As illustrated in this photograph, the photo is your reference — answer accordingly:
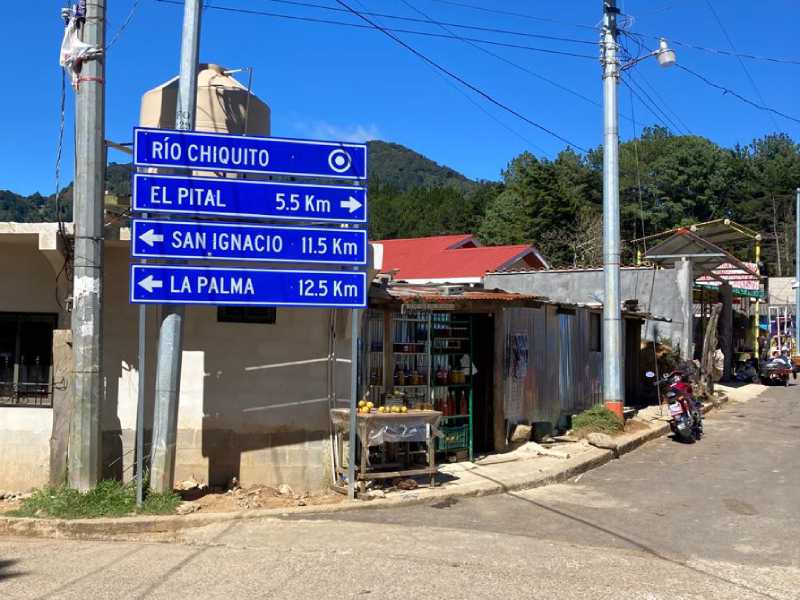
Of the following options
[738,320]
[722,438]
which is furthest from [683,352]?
[738,320]

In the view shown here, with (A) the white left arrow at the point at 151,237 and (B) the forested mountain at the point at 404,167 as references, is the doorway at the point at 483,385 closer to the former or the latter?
(A) the white left arrow at the point at 151,237

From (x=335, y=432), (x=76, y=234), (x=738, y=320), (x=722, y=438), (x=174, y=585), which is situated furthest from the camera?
(x=738, y=320)

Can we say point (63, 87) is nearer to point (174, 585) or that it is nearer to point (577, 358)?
point (174, 585)

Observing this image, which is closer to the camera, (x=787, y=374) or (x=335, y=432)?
(x=335, y=432)

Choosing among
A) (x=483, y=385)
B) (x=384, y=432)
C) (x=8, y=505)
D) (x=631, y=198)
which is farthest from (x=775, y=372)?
(x=631, y=198)

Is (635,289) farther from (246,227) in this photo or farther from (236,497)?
(236,497)

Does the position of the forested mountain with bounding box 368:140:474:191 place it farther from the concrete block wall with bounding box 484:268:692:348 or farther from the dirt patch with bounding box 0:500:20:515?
the dirt patch with bounding box 0:500:20:515

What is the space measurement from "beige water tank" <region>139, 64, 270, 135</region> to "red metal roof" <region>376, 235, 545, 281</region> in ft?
66.9

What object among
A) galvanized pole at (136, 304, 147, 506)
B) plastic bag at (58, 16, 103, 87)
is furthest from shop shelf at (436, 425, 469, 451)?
plastic bag at (58, 16, 103, 87)

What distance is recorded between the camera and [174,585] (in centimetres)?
552

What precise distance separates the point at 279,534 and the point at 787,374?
2488 centimetres

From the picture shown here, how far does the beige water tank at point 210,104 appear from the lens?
32.5 feet

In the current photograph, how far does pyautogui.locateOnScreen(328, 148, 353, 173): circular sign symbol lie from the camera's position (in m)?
8.70

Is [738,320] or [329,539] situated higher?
[738,320]
